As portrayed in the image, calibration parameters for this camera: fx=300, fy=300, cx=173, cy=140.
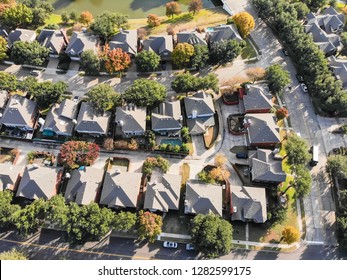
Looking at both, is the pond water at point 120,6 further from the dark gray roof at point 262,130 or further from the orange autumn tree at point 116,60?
the dark gray roof at point 262,130

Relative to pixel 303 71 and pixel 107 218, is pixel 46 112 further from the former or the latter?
pixel 303 71

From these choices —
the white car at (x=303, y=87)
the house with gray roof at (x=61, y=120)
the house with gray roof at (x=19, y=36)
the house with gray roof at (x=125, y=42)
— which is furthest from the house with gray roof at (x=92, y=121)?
the white car at (x=303, y=87)

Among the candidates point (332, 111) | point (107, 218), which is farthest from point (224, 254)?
point (332, 111)

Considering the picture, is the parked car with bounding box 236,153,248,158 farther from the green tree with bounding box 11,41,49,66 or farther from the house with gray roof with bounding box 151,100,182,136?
the green tree with bounding box 11,41,49,66

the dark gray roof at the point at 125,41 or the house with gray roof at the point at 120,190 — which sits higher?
the dark gray roof at the point at 125,41

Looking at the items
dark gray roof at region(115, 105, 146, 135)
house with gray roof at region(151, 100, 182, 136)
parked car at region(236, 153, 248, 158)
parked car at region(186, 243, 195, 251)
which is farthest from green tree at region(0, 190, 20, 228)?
parked car at region(236, 153, 248, 158)

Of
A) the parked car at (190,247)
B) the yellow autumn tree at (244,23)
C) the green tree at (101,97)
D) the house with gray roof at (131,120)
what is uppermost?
the yellow autumn tree at (244,23)

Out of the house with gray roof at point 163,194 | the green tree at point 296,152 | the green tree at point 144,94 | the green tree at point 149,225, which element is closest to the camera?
the green tree at point 149,225

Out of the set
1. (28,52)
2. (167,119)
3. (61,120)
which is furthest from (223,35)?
(28,52)
